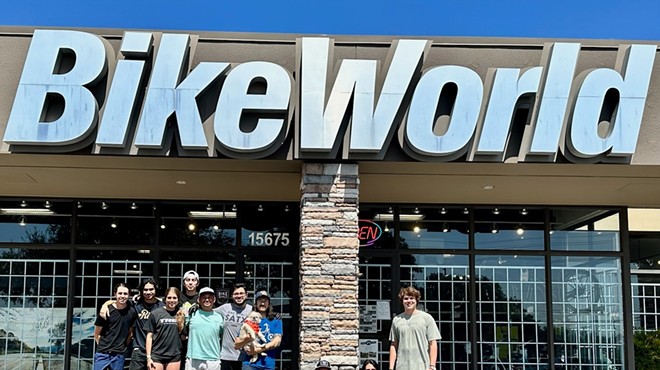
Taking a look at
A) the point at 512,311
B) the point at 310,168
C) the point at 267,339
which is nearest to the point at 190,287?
the point at 267,339

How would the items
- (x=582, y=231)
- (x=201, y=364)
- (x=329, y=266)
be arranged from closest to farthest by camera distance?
(x=201, y=364), (x=329, y=266), (x=582, y=231)

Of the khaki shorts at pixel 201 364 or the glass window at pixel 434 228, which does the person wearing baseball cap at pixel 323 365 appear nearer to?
the khaki shorts at pixel 201 364

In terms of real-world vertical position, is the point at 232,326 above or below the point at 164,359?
above

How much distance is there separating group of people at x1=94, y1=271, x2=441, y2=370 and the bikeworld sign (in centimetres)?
159

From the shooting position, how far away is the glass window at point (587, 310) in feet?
36.2

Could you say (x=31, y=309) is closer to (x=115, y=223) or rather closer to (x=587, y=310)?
(x=115, y=223)

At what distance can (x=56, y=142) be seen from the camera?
776cm

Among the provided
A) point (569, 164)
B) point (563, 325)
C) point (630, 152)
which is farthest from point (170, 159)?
point (563, 325)

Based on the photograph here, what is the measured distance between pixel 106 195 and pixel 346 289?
4372 mm

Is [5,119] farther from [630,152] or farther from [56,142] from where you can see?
[630,152]

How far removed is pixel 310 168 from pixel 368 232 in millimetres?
3109

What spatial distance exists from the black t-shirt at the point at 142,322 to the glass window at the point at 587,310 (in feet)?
20.2

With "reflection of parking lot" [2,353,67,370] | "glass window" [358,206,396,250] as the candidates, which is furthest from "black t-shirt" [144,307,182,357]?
"glass window" [358,206,396,250]

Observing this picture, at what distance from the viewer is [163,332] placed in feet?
24.9
